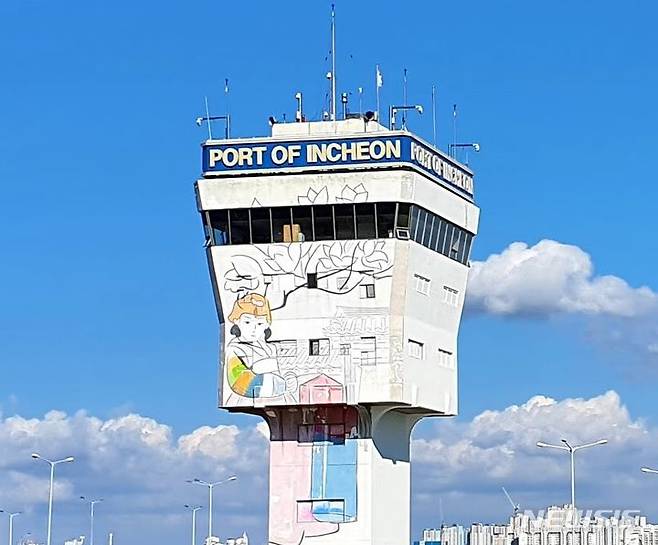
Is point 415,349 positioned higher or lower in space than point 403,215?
lower

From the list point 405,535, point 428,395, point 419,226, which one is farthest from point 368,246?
point 405,535

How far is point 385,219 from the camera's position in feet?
319

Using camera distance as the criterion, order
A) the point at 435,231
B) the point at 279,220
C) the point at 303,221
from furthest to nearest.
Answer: the point at 435,231 < the point at 279,220 < the point at 303,221

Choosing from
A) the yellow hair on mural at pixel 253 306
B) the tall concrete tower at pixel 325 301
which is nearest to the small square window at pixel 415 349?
the tall concrete tower at pixel 325 301

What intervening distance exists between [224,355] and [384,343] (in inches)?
368

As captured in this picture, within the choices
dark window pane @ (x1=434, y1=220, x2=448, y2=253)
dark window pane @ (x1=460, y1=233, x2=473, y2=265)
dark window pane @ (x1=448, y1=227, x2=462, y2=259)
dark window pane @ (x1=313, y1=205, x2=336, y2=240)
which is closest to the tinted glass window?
dark window pane @ (x1=313, y1=205, x2=336, y2=240)

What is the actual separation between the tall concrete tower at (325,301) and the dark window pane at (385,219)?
82 millimetres

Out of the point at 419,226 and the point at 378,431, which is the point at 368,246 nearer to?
the point at 419,226

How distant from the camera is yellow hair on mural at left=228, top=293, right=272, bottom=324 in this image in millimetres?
98438

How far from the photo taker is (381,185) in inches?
3797

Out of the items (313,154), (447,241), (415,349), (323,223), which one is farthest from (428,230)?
(313,154)

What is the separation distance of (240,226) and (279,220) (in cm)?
230

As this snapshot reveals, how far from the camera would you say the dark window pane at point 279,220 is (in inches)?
3853

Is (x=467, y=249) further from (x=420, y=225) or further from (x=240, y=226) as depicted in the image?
(x=240, y=226)
